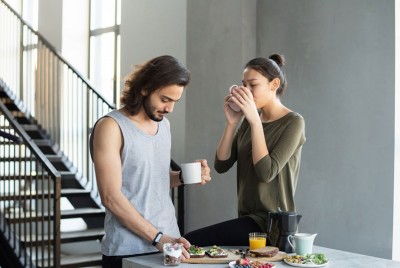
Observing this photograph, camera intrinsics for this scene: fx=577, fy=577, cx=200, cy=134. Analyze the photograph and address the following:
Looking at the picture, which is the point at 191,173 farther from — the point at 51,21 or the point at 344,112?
the point at 51,21

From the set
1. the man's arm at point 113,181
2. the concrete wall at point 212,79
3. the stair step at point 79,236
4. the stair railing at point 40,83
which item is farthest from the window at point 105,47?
the man's arm at point 113,181

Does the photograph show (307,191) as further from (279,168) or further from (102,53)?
(102,53)

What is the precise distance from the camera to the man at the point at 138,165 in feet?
6.37

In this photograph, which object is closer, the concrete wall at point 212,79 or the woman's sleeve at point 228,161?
the woman's sleeve at point 228,161

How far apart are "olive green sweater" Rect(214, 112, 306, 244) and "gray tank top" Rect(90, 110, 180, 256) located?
36 centimetres

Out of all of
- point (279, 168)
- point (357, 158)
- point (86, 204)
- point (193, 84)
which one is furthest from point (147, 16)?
point (279, 168)

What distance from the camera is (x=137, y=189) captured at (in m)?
2.01

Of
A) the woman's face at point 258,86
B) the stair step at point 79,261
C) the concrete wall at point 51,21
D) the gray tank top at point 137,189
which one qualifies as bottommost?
the stair step at point 79,261

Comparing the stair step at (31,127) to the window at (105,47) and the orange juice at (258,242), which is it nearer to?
the window at (105,47)

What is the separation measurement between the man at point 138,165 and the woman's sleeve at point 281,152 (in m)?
0.36

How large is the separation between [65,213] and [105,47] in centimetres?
241

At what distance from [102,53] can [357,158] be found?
424 cm

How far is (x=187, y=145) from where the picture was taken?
4719mm

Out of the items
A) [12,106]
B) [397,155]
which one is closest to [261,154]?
[397,155]
